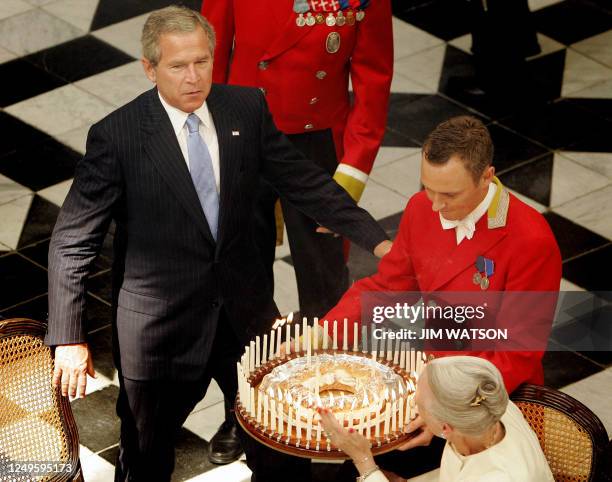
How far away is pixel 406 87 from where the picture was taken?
7.45m

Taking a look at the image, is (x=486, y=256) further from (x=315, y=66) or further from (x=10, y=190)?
(x=10, y=190)

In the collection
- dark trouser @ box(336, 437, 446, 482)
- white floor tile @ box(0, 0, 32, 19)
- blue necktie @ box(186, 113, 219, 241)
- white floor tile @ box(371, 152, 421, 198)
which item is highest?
blue necktie @ box(186, 113, 219, 241)

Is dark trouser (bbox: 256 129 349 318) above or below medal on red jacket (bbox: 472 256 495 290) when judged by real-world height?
below

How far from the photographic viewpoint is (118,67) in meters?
7.54

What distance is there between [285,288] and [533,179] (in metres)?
1.43

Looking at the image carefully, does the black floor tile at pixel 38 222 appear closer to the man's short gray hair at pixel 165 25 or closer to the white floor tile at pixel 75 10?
the white floor tile at pixel 75 10

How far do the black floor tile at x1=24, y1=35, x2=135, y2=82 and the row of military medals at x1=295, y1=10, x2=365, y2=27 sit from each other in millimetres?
2874

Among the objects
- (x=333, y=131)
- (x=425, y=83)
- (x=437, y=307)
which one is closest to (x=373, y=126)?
(x=333, y=131)

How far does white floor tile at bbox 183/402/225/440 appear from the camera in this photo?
5215 mm

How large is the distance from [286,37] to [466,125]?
39.3 inches

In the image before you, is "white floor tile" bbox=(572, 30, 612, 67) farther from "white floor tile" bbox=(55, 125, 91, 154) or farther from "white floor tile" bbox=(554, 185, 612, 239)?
"white floor tile" bbox=(55, 125, 91, 154)

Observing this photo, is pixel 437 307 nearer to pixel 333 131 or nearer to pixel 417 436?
pixel 417 436

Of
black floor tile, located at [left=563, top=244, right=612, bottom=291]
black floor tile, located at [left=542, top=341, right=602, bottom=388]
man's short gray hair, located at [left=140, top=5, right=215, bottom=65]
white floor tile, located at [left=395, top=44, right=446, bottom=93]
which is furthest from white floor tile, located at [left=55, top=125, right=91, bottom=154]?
man's short gray hair, located at [left=140, top=5, right=215, bottom=65]

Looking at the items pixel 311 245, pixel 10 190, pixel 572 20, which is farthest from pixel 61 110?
pixel 572 20
